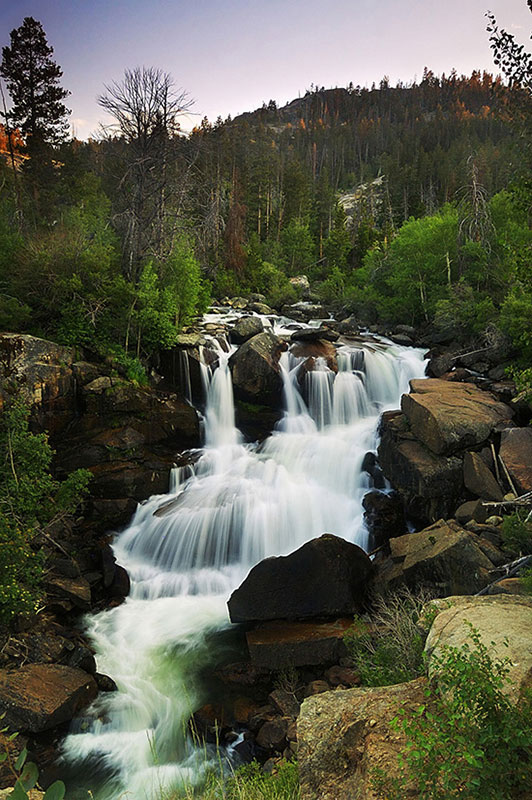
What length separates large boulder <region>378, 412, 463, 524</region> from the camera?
40.8 ft

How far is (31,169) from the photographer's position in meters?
29.0

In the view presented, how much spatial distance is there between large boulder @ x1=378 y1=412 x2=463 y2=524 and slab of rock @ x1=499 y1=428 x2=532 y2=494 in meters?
1.22

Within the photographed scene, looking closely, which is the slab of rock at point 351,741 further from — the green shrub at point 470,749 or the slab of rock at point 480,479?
the slab of rock at point 480,479

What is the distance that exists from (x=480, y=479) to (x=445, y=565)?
360cm

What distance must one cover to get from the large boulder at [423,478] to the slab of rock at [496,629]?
6.31m

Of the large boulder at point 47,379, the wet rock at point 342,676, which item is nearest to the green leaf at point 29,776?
the wet rock at point 342,676

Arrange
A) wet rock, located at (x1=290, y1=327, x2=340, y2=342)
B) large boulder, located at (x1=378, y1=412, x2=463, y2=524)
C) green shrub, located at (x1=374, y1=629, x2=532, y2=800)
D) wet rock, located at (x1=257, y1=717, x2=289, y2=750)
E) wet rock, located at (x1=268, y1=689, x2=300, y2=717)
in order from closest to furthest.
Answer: green shrub, located at (x1=374, y1=629, x2=532, y2=800)
wet rock, located at (x1=257, y1=717, x2=289, y2=750)
wet rock, located at (x1=268, y1=689, x2=300, y2=717)
large boulder, located at (x1=378, y1=412, x2=463, y2=524)
wet rock, located at (x1=290, y1=327, x2=340, y2=342)

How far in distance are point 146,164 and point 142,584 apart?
16.2 metres

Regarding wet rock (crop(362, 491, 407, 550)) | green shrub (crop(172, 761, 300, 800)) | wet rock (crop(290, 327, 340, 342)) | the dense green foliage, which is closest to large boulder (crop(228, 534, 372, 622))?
wet rock (crop(362, 491, 407, 550))

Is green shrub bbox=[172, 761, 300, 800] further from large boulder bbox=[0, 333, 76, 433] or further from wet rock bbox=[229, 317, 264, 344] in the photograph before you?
wet rock bbox=[229, 317, 264, 344]

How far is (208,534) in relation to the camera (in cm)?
1311

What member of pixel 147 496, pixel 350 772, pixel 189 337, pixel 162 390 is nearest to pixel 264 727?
pixel 350 772

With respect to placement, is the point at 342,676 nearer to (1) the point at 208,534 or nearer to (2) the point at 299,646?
(2) the point at 299,646

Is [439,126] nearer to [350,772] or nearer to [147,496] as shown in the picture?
[147,496]
